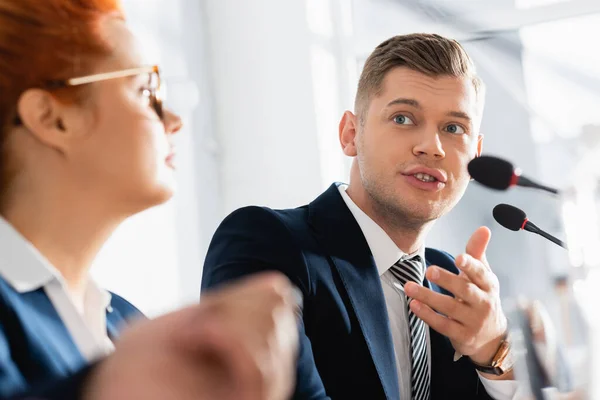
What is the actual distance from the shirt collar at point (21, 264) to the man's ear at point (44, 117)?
121 mm

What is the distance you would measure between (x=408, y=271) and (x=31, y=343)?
1197 mm

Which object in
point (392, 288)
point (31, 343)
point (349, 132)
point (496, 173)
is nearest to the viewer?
point (31, 343)

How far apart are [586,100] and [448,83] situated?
2.22 m

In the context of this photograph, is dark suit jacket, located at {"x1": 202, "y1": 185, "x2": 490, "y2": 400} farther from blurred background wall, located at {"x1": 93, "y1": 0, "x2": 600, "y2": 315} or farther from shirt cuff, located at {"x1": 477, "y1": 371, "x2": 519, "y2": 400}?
blurred background wall, located at {"x1": 93, "y1": 0, "x2": 600, "y2": 315}

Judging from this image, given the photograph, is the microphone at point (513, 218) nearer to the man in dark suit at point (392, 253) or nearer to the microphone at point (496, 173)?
the man in dark suit at point (392, 253)

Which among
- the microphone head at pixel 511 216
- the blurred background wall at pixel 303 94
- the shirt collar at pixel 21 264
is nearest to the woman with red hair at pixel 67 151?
the shirt collar at pixel 21 264

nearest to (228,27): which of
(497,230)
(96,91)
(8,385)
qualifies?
(497,230)

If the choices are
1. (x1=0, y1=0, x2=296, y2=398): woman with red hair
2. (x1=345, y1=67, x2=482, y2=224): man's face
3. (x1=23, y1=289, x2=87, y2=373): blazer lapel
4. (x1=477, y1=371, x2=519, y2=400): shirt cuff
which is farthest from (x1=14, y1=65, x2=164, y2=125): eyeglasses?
(x1=477, y1=371, x2=519, y2=400): shirt cuff

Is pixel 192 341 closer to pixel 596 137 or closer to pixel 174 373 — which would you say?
pixel 174 373

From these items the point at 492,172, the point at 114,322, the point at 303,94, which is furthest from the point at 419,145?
the point at 303,94

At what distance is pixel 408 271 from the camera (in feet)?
6.15

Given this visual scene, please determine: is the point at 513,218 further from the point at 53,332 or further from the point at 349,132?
the point at 53,332

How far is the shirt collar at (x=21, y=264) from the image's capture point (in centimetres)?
90

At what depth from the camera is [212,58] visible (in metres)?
4.41
